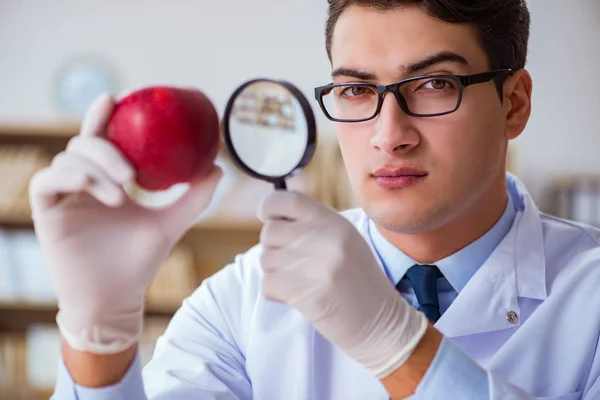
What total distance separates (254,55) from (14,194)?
1525 mm

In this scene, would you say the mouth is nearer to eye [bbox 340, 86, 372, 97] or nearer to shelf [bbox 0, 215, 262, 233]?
eye [bbox 340, 86, 372, 97]

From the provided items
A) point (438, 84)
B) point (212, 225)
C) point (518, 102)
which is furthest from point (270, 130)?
point (212, 225)

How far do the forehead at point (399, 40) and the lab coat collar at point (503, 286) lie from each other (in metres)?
0.39

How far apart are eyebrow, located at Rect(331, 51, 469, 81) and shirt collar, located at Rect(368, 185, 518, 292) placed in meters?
0.39

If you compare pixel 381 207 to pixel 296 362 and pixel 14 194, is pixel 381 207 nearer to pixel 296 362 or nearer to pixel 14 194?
pixel 296 362

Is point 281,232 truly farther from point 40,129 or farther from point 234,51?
point 234,51

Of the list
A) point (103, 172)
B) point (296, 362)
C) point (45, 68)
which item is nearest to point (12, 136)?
point (45, 68)

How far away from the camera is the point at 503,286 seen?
1.42m

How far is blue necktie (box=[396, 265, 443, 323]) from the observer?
143cm

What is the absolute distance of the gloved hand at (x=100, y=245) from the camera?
989 millimetres

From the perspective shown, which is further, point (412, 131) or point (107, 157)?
point (412, 131)

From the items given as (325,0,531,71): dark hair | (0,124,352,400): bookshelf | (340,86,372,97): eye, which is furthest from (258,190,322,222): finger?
(0,124,352,400): bookshelf

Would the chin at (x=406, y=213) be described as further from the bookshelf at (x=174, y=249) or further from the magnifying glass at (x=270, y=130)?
the bookshelf at (x=174, y=249)

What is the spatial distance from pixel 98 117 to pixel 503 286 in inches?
34.5
